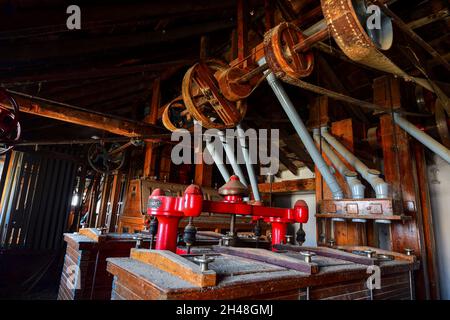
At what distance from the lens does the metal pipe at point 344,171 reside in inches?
91.5

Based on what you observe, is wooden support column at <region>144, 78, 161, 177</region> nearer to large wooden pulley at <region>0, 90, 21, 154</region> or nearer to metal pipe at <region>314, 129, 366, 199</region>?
large wooden pulley at <region>0, 90, 21, 154</region>

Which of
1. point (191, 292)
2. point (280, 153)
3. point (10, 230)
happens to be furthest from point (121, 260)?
point (10, 230)

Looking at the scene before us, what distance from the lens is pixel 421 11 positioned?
239 centimetres

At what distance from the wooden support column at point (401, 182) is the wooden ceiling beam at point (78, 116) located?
310 cm

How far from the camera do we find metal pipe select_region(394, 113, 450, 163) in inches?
89.5

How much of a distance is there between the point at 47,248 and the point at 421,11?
21.7 ft

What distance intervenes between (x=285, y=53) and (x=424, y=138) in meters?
1.70

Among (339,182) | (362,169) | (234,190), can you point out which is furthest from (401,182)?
(234,190)

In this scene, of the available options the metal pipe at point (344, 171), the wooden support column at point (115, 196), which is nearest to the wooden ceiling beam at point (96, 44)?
the metal pipe at point (344, 171)

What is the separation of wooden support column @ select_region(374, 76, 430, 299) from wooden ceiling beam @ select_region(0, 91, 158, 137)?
310 centimetres

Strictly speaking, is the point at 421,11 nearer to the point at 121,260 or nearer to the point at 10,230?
the point at 121,260

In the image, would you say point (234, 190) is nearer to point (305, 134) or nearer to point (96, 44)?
point (305, 134)

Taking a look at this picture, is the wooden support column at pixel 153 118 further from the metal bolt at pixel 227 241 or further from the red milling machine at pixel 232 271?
the red milling machine at pixel 232 271

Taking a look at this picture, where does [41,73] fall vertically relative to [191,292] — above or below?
above
